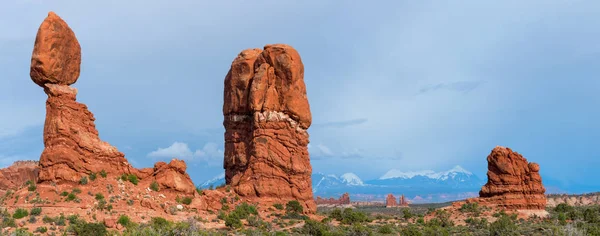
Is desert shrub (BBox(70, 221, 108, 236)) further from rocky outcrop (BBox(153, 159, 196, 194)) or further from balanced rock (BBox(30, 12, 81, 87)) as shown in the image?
balanced rock (BBox(30, 12, 81, 87))

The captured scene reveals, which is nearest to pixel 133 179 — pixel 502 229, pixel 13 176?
pixel 502 229

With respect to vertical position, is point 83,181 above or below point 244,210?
above

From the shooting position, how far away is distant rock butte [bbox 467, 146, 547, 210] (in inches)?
2244

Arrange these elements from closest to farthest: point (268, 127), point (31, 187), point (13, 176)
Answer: point (31, 187), point (268, 127), point (13, 176)

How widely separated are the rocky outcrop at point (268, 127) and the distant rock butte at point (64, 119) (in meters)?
12.1

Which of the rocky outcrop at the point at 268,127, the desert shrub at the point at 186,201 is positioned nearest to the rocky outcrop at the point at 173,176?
the desert shrub at the point at 186,201

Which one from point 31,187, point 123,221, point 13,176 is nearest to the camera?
point 123,221

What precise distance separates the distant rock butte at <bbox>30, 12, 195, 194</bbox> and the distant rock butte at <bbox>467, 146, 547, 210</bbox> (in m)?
37.0

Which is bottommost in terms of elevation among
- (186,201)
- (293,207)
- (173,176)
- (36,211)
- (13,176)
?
(36,211)

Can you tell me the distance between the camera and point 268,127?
167ft

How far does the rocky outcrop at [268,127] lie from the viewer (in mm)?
49656

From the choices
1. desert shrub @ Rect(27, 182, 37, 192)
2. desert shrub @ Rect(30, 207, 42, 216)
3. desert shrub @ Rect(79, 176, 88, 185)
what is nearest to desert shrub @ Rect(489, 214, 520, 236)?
desert shrub @ Rect(79, 176, 88, 185)

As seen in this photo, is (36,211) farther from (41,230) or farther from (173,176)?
(173,176)

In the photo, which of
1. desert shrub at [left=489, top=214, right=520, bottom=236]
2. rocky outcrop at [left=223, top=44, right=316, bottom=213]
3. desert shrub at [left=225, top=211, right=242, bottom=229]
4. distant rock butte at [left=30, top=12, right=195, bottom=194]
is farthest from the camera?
rocky outcrop at [left=223, top=44, right=316, bottom=213]
